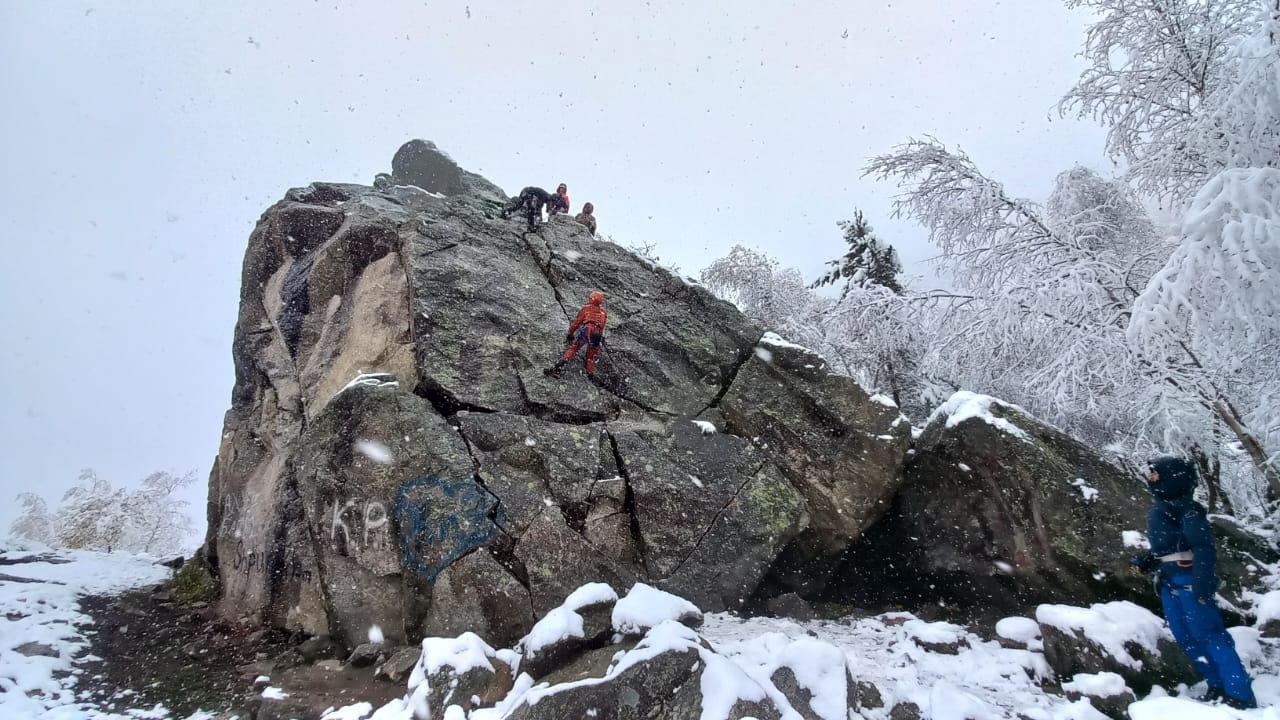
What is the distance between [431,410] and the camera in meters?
8.68

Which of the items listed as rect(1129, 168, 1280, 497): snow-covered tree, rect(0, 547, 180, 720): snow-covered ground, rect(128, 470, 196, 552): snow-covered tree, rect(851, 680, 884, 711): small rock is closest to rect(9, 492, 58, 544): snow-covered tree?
rect(128, 470, 196, 552): snow-covered tree

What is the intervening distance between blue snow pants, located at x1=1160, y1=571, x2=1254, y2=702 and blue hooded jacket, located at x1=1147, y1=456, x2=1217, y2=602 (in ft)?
0.22

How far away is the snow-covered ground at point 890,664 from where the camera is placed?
5.05 m

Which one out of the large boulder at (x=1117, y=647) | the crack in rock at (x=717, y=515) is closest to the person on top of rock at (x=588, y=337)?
the crack in rock at (x=717, y=515)

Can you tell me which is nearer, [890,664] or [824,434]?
[890,664]

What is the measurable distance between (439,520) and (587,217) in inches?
451

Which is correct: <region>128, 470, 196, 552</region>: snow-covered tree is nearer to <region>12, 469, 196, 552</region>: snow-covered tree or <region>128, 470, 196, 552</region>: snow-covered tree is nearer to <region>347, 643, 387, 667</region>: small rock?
<region>12, 469, 196, 552</region>: snow-covered tree

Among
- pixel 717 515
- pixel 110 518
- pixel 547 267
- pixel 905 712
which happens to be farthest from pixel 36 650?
pixel 110 518

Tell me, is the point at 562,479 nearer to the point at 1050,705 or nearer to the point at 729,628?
the point at 729,628

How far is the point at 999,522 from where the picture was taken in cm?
818

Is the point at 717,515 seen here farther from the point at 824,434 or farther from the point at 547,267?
the point at 547,267

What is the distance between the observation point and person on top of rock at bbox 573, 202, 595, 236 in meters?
16.7

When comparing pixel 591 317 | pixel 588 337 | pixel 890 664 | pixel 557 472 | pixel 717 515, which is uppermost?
pixel 591 317

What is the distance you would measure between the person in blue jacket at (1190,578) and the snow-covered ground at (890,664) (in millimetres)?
313
